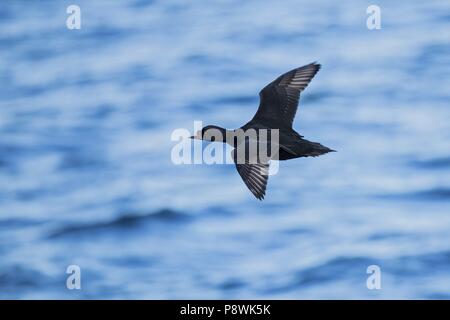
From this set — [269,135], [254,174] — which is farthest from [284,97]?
[254,174]

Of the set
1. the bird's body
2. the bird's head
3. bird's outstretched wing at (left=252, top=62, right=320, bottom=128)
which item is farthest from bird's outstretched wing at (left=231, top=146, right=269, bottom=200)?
bird's outstretched wing at (left=252, top=62, right=320, bottom=128)

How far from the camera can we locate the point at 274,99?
34.1 feet

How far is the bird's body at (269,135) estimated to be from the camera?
A: 9.03 meters

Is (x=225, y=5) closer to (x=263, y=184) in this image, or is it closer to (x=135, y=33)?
(x=135, y=33)

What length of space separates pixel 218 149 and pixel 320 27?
21.0 ft

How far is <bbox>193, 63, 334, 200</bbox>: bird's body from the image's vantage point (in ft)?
29.6

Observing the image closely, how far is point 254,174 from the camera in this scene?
9.00 metres

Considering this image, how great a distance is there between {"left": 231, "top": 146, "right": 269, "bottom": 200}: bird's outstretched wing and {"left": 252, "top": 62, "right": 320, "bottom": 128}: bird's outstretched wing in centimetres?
118

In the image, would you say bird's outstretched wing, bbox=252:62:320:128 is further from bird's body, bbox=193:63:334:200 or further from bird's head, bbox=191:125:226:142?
bird's head, bbox=191:125:226:142

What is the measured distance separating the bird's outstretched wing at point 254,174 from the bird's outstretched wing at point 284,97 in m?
1.18

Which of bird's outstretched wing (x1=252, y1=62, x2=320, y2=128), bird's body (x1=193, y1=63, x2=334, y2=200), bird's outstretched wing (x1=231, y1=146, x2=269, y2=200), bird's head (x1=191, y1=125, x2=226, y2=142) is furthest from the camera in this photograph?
bird's outstretched wing (x1=252, y1=62, x2=320, y2=128)

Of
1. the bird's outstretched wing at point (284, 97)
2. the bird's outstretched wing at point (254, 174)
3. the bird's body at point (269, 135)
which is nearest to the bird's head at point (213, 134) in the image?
the bird's body at point (269, 135)

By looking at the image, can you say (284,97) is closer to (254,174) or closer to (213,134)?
(213,134)

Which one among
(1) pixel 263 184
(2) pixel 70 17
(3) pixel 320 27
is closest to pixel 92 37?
(2) pixel 70 17
